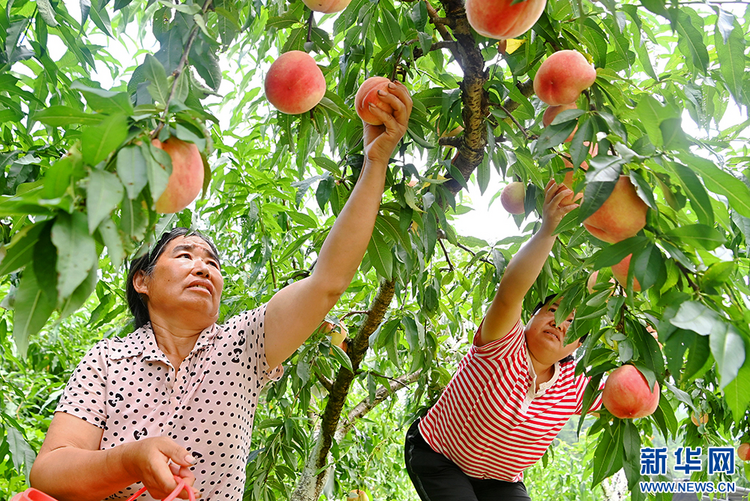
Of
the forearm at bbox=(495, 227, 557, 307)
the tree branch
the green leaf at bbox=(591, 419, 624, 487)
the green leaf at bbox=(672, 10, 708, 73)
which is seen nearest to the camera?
the green leaf at bbox=(672, 10, 708, 73)

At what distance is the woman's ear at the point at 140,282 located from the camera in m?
1.50

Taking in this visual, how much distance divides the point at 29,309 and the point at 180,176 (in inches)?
8.4

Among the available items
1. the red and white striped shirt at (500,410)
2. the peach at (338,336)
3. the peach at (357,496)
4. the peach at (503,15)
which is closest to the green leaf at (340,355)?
the peach at (338,336)

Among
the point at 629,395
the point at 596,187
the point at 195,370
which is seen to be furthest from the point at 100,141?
the point at 629,395

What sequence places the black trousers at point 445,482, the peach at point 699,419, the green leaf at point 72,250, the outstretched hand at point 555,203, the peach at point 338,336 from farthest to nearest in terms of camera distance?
the peach at point 338,336
the peach at point 699,419
the black trousers at point 445,482
the outstretched hand at point 555,203
the green leaf at point 72,250

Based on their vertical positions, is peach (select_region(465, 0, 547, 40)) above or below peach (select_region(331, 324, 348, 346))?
above

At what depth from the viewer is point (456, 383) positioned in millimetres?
1917

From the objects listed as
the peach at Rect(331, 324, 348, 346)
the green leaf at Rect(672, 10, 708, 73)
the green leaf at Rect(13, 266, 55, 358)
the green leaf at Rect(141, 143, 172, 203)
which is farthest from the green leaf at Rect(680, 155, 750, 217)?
the peach at Rect(331, 324, 348, 346)

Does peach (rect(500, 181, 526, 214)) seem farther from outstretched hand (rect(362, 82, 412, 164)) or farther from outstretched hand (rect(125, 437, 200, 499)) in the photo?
outstretched hand (rect(125, 437, 200, 499))

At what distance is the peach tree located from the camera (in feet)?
1.85

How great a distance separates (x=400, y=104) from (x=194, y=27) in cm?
41

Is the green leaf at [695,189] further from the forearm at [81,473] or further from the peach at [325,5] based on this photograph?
the forearm at [81,473]

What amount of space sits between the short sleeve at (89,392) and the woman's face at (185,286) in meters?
0.18

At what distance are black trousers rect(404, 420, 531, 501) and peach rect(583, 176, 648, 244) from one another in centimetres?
138
